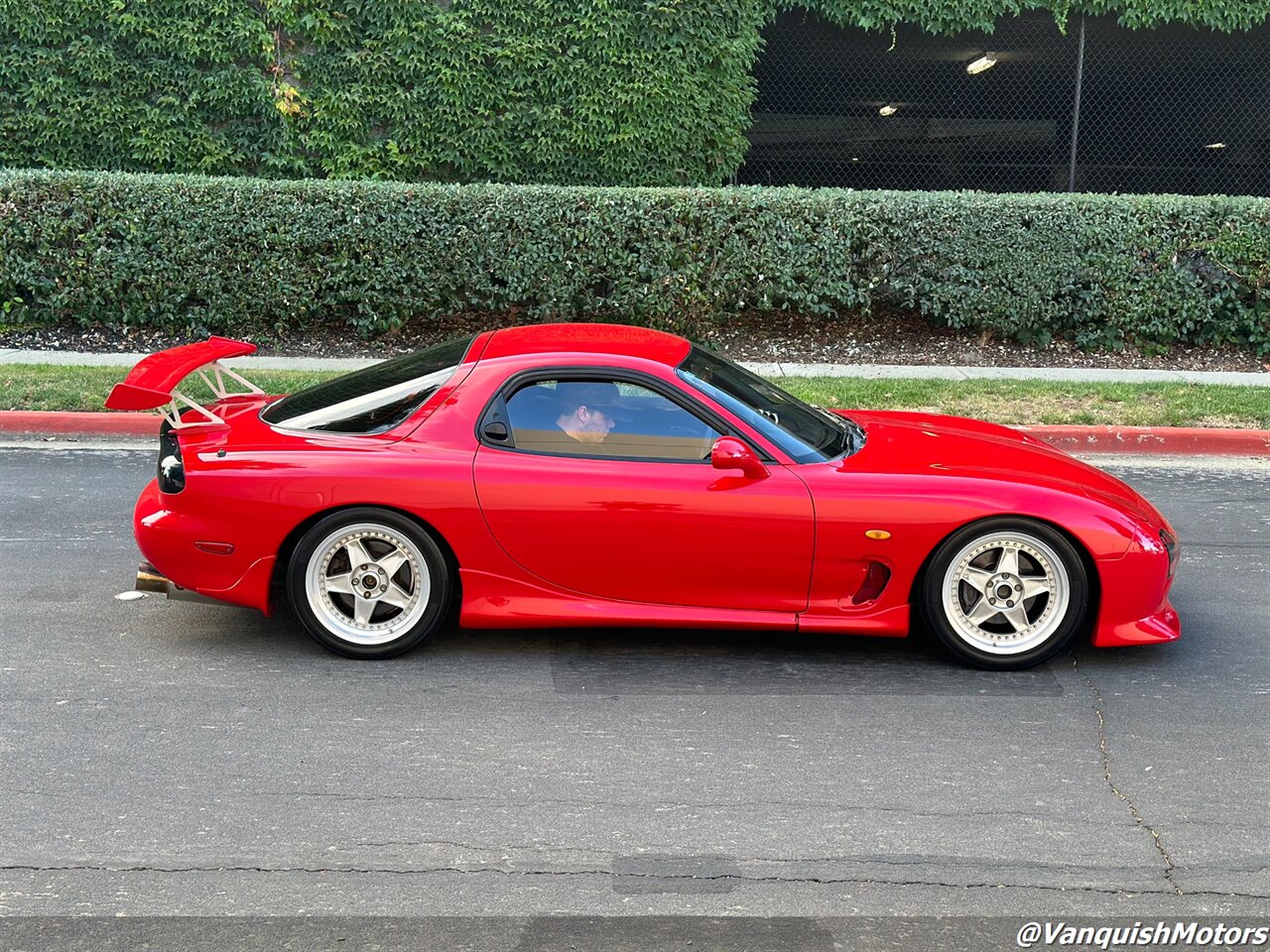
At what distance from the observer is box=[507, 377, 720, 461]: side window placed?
211 inches

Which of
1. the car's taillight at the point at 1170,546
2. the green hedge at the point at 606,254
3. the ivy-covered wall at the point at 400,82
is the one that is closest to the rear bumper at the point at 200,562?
the car's taillight at the point at 1170,546

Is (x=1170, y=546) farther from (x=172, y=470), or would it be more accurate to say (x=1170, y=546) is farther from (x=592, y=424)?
(x=172, y=470)

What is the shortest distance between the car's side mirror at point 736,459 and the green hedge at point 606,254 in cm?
801

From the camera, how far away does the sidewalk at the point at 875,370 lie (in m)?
11.9

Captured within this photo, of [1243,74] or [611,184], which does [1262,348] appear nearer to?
[611,184]

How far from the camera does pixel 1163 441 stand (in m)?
9.91

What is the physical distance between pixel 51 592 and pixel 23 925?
2998 mm

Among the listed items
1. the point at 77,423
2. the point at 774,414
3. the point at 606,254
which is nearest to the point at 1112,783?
the point at 774,414

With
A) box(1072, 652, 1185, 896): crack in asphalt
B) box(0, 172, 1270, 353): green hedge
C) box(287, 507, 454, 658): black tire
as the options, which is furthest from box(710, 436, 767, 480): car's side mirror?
box(0, 172, 1270, 353): green hedge

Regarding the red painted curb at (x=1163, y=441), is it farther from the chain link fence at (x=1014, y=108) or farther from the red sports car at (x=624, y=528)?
the chain link fence at (x=1014, y=108)

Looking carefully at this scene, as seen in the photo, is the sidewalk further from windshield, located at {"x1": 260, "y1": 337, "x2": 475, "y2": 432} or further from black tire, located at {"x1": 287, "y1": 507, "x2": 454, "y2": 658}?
black tire, located at {"x1": 287, "y1": 507, "x2": 454, "y2": 658}

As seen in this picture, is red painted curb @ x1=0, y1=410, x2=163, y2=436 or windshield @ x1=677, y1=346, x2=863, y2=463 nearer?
windshield @ x1=677, y1=346, x2=863, y2=463

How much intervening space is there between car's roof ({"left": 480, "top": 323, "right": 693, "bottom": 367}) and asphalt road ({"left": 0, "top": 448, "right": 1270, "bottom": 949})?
120 cm

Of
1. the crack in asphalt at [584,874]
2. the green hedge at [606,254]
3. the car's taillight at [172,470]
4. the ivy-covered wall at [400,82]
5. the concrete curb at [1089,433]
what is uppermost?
the ivy-covered wall at [400,82]
